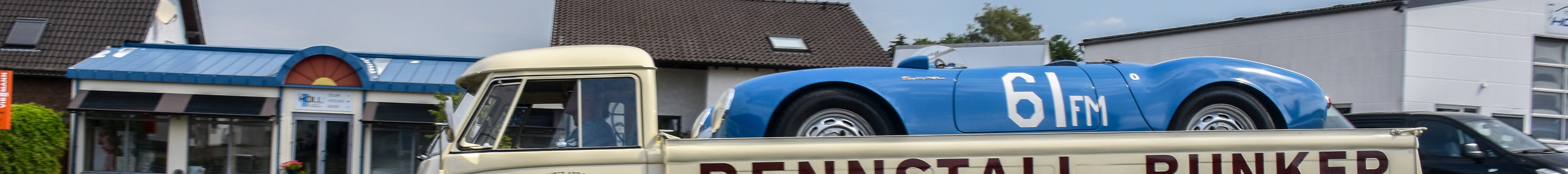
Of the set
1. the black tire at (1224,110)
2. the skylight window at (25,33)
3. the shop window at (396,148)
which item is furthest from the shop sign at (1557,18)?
the skylight window at (25,33)

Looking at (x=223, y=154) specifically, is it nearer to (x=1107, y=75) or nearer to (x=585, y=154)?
(x=585, y=154)

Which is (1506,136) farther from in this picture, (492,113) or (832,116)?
(492,113)

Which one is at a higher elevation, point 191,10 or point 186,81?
point 191,10

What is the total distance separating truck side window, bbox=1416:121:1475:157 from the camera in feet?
25.1

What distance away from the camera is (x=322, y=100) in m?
13.7

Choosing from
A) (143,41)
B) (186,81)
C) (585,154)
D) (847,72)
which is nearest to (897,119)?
(847,72)

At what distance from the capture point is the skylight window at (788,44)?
17125 mm

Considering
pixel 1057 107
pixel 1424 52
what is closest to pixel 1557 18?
pixel 1424 52

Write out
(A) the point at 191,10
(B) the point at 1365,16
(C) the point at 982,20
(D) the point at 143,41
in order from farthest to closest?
(C) the point at 982,20 < (A) the point at 191,10 < (D) the point at 143,41 < (B) the point at 1365,16

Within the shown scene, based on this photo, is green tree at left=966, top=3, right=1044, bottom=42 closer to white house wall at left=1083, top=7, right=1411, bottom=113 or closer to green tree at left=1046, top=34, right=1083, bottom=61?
green tree at left=1046, top=34, right=1083, bottom=61

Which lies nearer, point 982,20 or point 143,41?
point 143,41

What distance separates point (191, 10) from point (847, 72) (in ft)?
65.2

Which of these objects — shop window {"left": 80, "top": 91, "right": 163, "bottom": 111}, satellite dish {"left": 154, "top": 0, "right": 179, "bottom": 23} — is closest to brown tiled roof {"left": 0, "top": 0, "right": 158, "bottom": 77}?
satellite dish {"left": 154, "top": 0, "right": 179, "bottom": 23}

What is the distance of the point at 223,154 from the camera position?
545 inches
